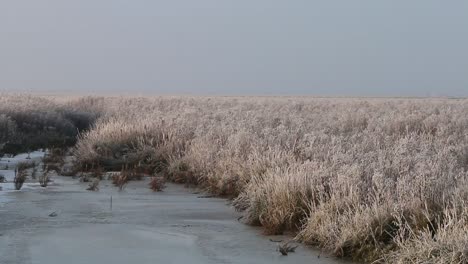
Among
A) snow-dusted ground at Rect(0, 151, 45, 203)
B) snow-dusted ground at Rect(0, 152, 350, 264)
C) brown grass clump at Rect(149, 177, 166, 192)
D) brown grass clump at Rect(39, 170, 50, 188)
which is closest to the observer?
snow-dusted ground at Rect(0, 152, 350, 264)

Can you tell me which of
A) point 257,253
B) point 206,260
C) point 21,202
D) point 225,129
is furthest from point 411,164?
point 225,129

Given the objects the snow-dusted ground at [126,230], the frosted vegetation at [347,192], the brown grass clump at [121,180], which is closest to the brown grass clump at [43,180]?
the snow-dusted ground at [126,230]

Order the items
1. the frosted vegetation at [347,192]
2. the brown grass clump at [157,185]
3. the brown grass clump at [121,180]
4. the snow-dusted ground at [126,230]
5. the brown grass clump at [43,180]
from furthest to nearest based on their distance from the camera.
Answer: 1. the brown grass clump at [121,180]
2. the brown grass clump at [43,180]
3. the brown grass clump at [157,185]
4. the snow-dusted ground at [126,230]
5. the frosted vegetation at [347,192]

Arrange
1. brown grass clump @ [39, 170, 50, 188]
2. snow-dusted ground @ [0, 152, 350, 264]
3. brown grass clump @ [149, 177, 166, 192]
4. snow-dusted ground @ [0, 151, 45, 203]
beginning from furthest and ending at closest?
brown grass clump @ [39, 170, 50, 188] < brown grass clump @ [149, 177, 166, 192] < snow-dusted ground @ [0, 151, 45, 203] < snow-dusted ground @ [0, 152, 350, 264]

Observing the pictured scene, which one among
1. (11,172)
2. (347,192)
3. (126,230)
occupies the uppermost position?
(347,192)

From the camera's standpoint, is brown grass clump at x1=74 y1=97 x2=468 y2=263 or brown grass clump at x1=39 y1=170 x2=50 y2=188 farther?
brown grass clump at x1=39 y1=170 x2=50 y2=188

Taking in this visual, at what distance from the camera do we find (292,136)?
15.3m

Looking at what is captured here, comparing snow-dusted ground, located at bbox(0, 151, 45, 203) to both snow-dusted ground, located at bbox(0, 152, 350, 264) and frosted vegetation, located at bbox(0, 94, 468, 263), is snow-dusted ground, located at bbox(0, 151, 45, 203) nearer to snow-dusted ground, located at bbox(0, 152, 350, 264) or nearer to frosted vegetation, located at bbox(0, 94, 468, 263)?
snow-dusted ground, located at bbox(0, 152, 350, 264)

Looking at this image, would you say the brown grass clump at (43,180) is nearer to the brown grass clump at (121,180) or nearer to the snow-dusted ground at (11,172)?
the snow-dusted ground at (11,172)

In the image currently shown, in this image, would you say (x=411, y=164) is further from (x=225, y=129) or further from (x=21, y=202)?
(x=225, y=129)

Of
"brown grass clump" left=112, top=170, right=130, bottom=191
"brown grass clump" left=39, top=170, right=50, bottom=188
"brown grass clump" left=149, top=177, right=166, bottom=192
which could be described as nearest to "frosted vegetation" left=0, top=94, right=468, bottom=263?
"brown grass clump" left=149, top=177, right=166, bottom=192

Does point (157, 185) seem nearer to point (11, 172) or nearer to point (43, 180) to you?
point (43, 180)

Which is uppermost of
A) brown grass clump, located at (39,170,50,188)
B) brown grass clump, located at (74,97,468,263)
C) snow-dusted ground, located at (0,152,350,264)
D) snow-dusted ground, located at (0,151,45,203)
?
brown grass clump, located at (74,97,468,263)

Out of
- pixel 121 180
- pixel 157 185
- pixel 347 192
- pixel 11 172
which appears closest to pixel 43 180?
pixel 121 180
